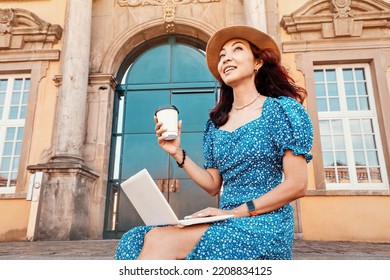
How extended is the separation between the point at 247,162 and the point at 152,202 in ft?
1.50

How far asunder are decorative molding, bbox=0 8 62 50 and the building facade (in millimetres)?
24

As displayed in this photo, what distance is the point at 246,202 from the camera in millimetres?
1348

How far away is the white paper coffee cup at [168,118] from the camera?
155 cm

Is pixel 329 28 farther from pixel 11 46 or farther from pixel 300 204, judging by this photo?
pixel 11 46

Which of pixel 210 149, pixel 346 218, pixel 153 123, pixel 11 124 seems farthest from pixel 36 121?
pixel 346 218

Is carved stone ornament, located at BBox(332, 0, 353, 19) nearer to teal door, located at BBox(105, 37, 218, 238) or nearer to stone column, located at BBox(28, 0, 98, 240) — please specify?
teal door, located at BBox(105, 37, 218, 238)

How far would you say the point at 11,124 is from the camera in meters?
7.25

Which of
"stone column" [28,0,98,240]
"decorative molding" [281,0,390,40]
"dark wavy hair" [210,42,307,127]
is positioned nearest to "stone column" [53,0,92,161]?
"stone column" [28,0,98,240]

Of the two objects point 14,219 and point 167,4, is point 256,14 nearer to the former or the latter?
point 167,4

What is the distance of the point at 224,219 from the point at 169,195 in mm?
5665

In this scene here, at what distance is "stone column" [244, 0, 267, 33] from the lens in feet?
21.0
